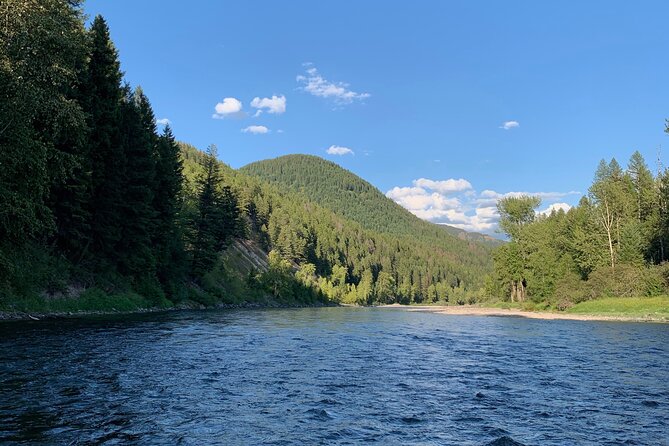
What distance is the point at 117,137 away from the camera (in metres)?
45.8

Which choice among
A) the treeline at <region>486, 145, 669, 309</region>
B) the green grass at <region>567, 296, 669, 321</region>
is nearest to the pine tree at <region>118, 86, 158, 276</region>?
the green grass at <region>567, 296, 669, 321</region>

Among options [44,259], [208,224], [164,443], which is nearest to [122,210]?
[44,259]

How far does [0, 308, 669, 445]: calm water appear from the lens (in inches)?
383

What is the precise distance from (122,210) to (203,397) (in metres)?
42.0

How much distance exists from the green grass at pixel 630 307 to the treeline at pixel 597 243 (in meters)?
2.99

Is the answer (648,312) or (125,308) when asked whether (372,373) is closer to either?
(125,308)

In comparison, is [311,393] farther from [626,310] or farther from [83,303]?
[626,310]

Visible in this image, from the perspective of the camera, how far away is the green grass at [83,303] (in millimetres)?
32719

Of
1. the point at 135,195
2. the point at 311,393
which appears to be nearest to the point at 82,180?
the point at 135,195

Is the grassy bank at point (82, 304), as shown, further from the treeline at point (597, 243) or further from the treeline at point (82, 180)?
the treeline at point (597, 243)

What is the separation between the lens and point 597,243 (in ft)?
269

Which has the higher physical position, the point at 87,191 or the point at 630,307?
the point at 87,191

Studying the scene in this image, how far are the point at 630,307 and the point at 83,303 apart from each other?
6804cm

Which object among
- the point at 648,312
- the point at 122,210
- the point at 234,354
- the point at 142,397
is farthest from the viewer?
the point at 648,312
